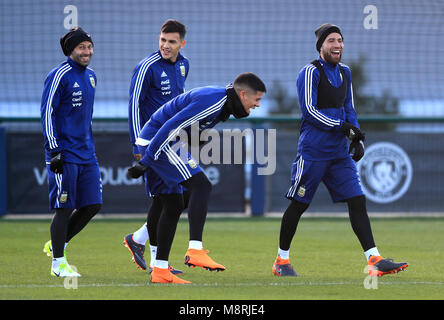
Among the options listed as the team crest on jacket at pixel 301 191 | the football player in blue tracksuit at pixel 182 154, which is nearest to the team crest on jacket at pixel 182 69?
the football player in blue tracksuit at pixel 182 154

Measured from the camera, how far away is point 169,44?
7402 millimetres

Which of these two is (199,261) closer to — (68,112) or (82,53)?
(68,112)

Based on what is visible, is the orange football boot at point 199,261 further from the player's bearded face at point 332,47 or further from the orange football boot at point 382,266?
the player's bearded face at point 332,47

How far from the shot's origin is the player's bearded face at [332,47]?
283 inches

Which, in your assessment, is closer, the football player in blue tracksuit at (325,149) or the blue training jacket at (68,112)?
the blue training jacket at (68,112)

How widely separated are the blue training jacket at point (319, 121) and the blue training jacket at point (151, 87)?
1.11m

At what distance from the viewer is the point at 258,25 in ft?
54.4

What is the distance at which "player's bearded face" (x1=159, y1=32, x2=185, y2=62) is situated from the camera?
24.3ft

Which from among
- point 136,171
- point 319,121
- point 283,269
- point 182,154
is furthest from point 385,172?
point 136,171

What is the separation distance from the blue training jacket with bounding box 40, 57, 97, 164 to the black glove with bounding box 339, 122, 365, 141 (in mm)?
2130

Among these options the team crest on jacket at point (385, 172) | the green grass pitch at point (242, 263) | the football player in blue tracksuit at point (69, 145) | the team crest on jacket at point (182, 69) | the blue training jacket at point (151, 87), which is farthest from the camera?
the team crest on jacket at point (385, 172)

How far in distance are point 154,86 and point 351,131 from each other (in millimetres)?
1759
